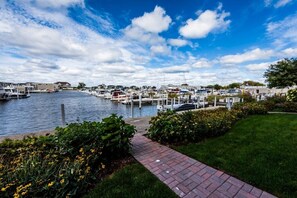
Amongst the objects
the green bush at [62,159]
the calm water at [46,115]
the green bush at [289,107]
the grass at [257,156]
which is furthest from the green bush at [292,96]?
the green bush at [62,159]

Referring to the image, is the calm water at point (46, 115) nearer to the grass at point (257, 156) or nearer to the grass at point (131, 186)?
the grass at point (131, 186)

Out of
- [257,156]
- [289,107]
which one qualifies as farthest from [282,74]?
[257,156]

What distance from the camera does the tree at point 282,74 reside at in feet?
50.2

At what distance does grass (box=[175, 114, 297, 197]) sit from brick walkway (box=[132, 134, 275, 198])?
0.23m

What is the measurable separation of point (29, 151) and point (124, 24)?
404 inches

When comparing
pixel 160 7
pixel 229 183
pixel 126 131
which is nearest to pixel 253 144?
pixel 229 183

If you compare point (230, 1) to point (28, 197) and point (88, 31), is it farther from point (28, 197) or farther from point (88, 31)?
point (28, 197)

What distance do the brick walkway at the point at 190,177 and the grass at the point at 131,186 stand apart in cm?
18

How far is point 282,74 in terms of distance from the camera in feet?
51.4

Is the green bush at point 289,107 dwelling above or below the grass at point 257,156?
above

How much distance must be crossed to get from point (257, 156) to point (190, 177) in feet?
6.67

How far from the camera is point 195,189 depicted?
2.71m

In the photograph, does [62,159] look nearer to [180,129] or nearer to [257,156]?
[180,129]

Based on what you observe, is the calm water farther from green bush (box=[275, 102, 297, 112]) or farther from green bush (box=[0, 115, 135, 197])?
green bush (box=[275, 102, 297, 112])
